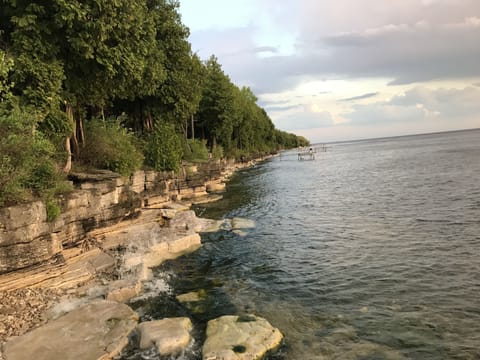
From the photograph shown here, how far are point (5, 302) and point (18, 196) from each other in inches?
119

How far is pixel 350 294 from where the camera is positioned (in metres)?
9.57

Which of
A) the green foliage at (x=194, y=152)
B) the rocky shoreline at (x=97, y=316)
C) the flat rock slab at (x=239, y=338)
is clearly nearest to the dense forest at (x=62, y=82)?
the rocky shoreline at (x=97, y=316)

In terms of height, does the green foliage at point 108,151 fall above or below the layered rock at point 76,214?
above

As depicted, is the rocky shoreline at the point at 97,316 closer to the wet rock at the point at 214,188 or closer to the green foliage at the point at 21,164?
the green foliage at the point at 21,164

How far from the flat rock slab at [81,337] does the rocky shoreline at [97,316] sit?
17 mm

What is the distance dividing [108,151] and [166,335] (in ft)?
42.3

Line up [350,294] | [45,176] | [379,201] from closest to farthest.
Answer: [350,294]
[45,176]
[379,201]

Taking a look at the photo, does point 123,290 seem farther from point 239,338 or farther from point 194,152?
point 194,152

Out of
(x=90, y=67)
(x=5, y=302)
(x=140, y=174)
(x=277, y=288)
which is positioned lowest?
(x=277, y=288)

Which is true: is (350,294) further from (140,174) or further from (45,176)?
(140,174)

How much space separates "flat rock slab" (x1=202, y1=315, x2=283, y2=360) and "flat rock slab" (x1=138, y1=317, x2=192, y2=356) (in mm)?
559

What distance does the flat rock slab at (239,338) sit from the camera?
6.73 m

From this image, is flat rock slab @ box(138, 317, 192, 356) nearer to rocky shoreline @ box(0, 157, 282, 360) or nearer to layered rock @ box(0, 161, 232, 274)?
rocky shoreline @ box(0, 157, 282, 360)

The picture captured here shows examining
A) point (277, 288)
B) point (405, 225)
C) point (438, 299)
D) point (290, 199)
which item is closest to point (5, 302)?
point (277, 288)
